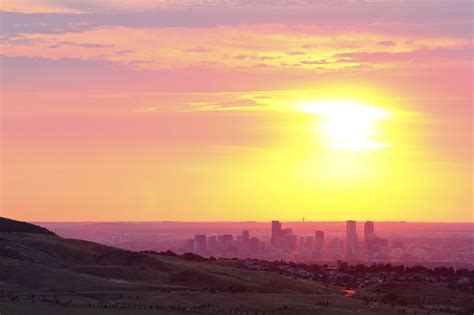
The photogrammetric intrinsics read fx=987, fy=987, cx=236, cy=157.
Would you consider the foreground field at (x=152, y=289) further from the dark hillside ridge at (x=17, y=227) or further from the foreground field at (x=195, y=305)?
the dark hillside ridge at (x=17, y=227)

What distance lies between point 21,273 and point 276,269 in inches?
1835

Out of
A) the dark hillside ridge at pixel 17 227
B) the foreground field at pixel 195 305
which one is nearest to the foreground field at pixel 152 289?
the foreground field at pixel 195 305

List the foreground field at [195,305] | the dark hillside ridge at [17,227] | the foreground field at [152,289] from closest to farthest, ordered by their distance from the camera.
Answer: the foreground field at [195,305] → the foreground field at [152,289] → the dark hillside ridge at [17,227]

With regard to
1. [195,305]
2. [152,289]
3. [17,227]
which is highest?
[17,227]

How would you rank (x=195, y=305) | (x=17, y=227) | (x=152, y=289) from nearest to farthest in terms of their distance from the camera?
(x=195, y=305), (x=152, y=289), (x=17, y=227)

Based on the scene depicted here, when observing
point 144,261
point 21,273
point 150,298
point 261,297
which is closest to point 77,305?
point 150,298

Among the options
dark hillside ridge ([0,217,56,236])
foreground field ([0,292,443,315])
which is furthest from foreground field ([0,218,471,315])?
dark hillside ridge ([0,217,56,236])

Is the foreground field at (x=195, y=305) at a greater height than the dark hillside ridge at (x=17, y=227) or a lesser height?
lesser

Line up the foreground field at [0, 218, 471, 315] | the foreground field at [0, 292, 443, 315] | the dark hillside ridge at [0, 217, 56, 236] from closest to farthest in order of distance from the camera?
the foreground field at [0, 292, 443, 315] → the foreground field at [0, 218, 471, 315] → the dark hillside ridge at [0, 217, 56, 236]

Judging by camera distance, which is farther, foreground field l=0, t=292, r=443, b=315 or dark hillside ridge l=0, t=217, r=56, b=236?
dark hillside ridge l=0, t=217, r=56, b=236

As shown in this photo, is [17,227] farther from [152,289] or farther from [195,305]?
[195,305]

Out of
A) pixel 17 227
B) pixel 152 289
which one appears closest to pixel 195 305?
pixel 152 289

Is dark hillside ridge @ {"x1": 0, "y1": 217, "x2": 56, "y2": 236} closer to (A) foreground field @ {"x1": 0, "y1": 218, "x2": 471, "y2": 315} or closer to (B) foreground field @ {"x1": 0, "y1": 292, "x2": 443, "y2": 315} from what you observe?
(A) foreground field @ {"x1": 0, "y1": 218, "x2": 471, "y2": 315}

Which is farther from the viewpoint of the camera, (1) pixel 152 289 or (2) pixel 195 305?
(1) pixel 152 289
